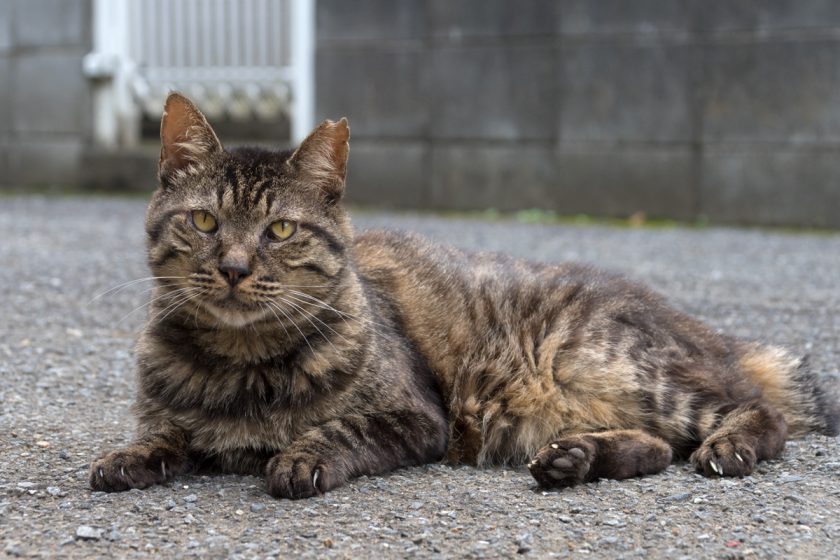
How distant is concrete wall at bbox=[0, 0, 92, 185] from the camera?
11352 millimetres

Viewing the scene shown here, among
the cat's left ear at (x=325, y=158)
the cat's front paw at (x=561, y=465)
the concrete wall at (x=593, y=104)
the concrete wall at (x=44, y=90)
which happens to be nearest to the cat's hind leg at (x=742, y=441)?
the cat's front paw at (x=561, y=465)

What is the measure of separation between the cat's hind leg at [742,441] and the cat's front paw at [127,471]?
1722 millimetres

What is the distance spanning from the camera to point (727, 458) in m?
3.50

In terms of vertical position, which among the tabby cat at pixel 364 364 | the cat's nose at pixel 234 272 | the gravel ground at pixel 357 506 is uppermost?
the cat's nose at pixel 234 272

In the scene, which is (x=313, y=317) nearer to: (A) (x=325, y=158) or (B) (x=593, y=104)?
(A) (x=325, y=158)

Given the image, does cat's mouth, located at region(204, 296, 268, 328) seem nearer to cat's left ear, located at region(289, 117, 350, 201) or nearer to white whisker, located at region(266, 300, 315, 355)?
white whisker, located at region(266, 300, 315, 355)

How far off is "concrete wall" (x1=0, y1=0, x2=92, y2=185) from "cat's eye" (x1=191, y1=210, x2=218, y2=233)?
8.60m

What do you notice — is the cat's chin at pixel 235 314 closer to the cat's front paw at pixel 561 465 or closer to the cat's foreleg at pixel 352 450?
the cat's foreleg at pixel 352 450

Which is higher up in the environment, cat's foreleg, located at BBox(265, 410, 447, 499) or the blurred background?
the blurred background

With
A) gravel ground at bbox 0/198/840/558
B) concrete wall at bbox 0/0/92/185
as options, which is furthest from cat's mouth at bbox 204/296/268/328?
concrete wall at bbox 0/0/92/185

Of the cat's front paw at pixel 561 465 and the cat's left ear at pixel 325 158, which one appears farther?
the cat's left ear at pixel 325 158

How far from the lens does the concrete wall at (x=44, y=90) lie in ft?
37.2

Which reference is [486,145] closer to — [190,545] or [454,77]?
[454,77]

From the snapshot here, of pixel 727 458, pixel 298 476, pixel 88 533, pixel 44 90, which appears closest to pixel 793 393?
pixel 727 458
